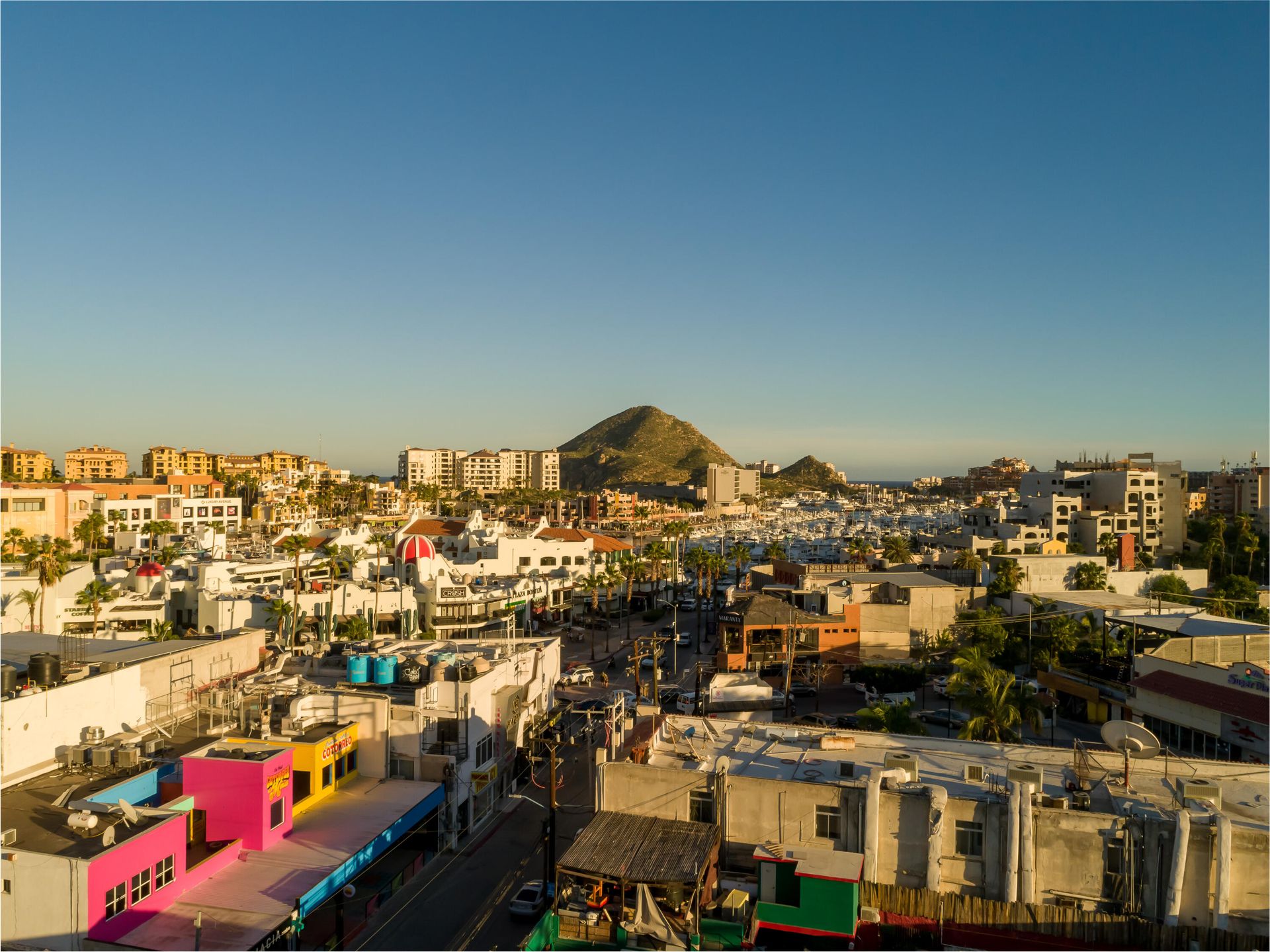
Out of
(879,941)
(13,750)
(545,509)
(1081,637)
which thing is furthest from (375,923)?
(545,509)

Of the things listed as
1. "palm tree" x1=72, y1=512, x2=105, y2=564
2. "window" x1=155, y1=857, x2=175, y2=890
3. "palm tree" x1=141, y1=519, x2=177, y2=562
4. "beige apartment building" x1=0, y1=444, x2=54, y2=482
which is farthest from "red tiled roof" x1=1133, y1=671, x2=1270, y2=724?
"beige apartment building" x1=0, y1=444, x2=54, y2=482

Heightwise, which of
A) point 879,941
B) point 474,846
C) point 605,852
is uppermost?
point 605,852

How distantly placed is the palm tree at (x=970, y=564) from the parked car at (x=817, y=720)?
3277 centimetres

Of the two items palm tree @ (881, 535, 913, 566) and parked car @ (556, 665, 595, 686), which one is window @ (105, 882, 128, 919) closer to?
parked car @ (556, 665, 595, 686)

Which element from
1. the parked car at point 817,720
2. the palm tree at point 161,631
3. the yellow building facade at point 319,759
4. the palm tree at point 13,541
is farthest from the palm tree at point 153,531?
the parked car at point 817,720

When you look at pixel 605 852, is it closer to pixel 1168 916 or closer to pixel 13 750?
pixel 1168 916

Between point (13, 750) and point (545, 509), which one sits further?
point (545, 509)

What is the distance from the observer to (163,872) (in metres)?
17.4

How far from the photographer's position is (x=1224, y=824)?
1566 centimetres

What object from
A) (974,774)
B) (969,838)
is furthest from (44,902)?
(974,774)

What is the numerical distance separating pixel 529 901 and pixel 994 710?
15387 mm

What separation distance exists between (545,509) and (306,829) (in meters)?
127

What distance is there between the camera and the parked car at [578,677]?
45.9 meters

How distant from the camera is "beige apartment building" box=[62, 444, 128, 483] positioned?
143 m
